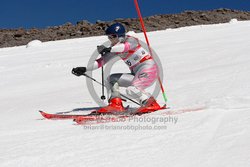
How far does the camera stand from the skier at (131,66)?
6730 millimetres

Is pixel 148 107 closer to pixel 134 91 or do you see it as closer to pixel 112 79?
pixel 134 91

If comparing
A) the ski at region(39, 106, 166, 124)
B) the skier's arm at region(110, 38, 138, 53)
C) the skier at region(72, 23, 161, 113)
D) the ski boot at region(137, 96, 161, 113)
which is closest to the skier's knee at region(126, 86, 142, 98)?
the skier at region(72, 23, 161, 113)

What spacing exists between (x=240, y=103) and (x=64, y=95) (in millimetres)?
5590

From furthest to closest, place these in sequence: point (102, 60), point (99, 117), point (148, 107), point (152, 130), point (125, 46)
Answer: point (102, 60), point (125, 46), point (148, 107), point (99, 117), point (152, 130)

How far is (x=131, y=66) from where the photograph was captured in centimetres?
709

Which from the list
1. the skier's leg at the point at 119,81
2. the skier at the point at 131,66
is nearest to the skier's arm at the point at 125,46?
the skier at the point at 131,66

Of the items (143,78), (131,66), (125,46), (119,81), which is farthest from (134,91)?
(125,46)

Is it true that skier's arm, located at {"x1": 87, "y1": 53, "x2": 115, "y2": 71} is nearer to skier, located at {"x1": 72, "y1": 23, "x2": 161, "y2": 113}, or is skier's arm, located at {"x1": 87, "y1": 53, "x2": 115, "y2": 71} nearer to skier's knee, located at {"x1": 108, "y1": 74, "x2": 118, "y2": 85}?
skier, located at {"x1": 72, "y1": 23, "x2": 161, "y2": 113}

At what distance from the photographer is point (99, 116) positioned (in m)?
6.42

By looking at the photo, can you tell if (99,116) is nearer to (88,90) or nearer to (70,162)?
(70,162)

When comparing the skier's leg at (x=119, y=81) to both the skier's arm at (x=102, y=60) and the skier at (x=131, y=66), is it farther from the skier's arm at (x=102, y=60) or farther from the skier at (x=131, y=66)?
the skier's arm at (x=102, y=60)

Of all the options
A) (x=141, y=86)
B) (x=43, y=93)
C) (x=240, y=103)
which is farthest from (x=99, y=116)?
(x=43, y=93)

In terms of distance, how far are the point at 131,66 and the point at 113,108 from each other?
33.6 inches

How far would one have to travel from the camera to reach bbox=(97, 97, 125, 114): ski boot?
6.71 meters
